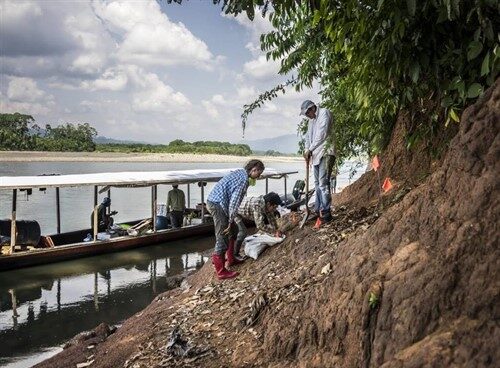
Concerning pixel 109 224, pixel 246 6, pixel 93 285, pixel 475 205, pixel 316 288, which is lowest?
pixel 93 285

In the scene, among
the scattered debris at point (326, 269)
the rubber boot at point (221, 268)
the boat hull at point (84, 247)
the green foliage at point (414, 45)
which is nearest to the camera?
the green foliage at point (414, 45)

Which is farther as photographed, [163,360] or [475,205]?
[163,360]

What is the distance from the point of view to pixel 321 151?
656 centimetres

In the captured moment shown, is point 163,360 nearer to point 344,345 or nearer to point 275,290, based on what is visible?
point 275,290

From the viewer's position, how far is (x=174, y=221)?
17031 mm

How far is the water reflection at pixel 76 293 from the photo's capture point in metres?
9.51

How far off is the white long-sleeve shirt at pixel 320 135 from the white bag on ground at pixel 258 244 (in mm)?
1226

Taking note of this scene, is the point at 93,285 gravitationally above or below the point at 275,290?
below

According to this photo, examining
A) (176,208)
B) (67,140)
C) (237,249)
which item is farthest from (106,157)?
(237,249)

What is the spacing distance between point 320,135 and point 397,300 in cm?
369

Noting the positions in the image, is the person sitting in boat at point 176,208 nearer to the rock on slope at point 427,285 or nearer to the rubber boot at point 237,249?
the rubber boot at point 237,249

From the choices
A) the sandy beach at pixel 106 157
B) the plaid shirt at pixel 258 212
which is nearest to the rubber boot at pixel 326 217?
the plaid shirt at pixel 258 212

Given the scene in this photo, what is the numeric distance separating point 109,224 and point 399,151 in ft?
38.6

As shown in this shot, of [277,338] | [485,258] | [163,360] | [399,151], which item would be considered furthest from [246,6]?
[399,151]
